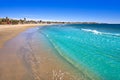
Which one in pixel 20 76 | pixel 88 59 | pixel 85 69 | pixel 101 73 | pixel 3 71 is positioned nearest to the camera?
Answer: pixel 20 76

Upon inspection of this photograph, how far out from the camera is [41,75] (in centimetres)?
708

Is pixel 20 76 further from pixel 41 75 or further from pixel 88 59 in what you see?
pixel 88 59

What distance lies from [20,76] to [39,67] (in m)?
1.61

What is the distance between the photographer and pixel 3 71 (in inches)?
289

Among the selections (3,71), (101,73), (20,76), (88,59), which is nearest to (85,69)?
(101,73)

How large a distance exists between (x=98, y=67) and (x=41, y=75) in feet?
11.1

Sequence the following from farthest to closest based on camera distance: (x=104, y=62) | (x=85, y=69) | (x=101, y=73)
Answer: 1. (x=104, y=62)
2. (x=85, y=69)
3. (x=101, y=73)

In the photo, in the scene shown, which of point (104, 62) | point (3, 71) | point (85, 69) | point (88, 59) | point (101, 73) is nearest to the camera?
point (3, 71)

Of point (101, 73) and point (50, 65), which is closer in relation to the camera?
point (101, 73)

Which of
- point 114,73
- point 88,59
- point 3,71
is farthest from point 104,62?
point 3,71

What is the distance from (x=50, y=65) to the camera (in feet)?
29.0

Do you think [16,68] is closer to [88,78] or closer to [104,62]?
[88,78]

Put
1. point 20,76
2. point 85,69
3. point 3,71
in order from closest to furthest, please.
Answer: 1. point 20,76
2. point 3,71
3. point 85,69

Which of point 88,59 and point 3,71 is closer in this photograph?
point 3,71
